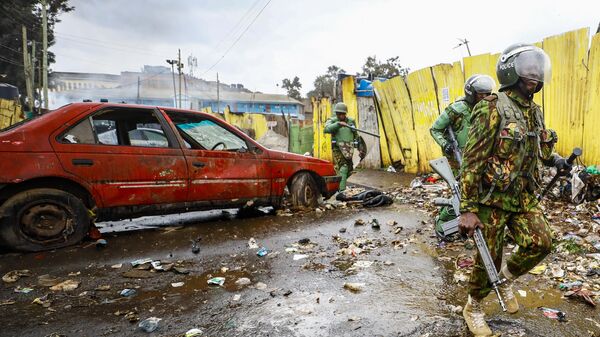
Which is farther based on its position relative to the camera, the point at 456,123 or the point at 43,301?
the point at 456,123

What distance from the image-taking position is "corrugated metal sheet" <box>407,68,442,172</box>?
8289mm

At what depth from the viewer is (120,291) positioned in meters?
2.88

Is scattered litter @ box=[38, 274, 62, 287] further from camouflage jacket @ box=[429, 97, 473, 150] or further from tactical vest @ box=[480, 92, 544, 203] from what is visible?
camouflage jacket @ box=[429, 97, 473, 150]

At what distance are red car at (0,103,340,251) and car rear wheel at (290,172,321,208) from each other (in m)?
0.23

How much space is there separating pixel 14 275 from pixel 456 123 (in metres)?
4.46

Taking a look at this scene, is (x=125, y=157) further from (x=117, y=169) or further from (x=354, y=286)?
(x=354, y=286)

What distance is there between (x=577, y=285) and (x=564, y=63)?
166 inches

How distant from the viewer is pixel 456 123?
13.6ft

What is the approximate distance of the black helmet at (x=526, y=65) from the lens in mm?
2064

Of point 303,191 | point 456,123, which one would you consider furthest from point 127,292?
point 456,123

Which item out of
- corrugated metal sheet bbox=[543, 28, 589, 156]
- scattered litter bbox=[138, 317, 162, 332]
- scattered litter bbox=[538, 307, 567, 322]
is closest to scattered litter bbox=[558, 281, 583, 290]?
scattered litter bbox=[538, 307, 567, 322]

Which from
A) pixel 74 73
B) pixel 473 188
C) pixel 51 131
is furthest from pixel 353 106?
pixel 74 73

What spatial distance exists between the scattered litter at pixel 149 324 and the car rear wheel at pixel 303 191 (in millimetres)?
3219

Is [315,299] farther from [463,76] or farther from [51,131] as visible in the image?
[463,76]
